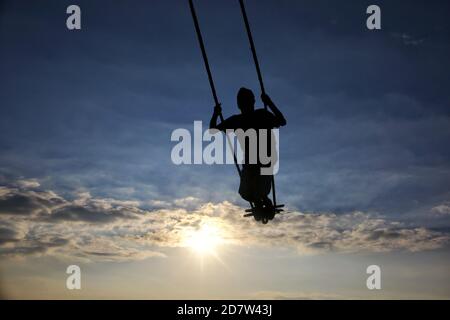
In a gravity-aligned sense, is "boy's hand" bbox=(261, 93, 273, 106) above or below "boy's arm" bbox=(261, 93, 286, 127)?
above

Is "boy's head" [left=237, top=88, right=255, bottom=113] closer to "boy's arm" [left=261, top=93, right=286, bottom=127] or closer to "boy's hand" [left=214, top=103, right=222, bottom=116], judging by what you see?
"boy's arm" [left=261, top=93, right=286, bottom=127]

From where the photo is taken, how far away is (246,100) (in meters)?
7.59

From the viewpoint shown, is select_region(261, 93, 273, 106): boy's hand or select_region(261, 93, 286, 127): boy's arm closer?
select_region(261, 93, 286, 127): boy's arm

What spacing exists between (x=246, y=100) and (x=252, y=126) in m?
0.45

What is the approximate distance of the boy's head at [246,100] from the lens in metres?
7.54

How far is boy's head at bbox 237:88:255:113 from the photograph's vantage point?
7.54 m

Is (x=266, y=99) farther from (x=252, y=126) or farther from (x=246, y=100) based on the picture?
(x=252, y=126)

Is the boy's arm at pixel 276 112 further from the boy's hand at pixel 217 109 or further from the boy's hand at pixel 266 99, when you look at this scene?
the boy's hand at pixel 217 109

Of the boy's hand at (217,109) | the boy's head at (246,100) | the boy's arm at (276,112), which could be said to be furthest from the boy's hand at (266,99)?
the boy's hand at (217,109)

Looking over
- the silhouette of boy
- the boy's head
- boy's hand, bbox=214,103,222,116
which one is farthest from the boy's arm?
boy's hand, bbox=214,103,222,116

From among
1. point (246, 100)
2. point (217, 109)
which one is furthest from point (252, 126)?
point (217, 109)
